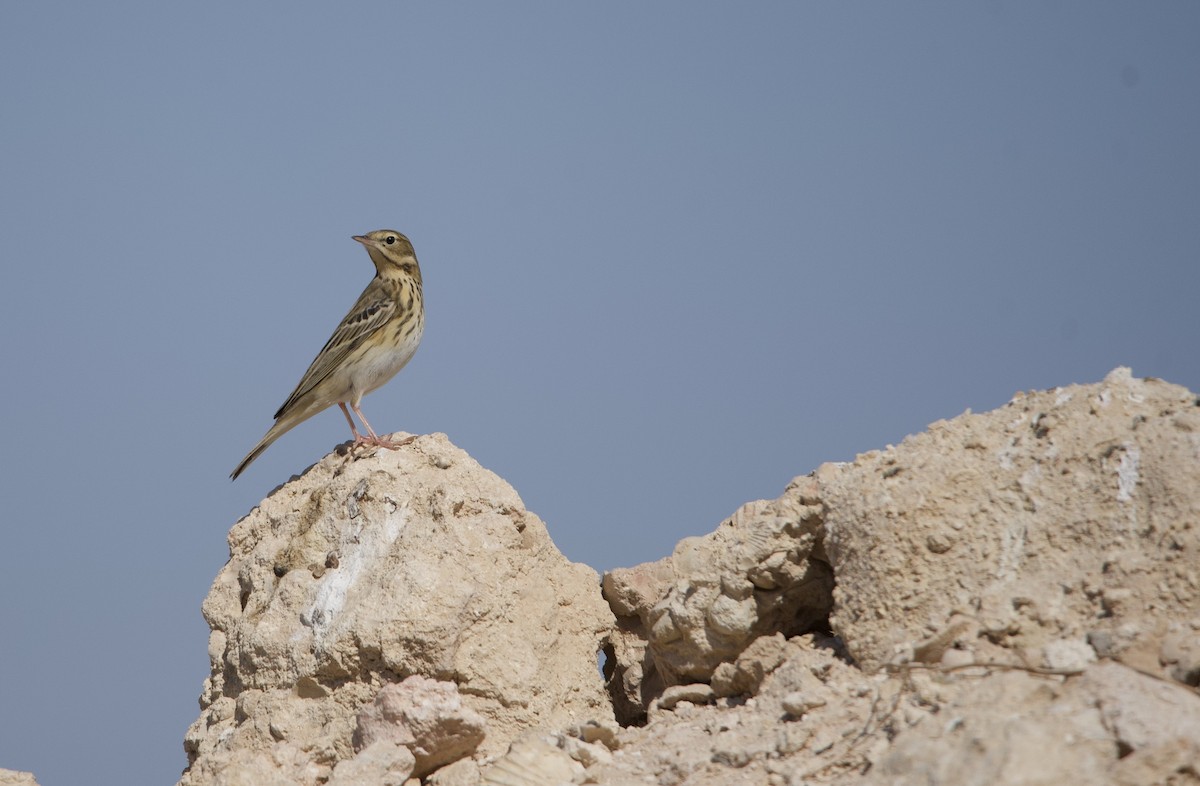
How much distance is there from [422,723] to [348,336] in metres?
4.98

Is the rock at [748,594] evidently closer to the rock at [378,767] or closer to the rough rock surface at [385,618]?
the rough rock surface at [385,618]

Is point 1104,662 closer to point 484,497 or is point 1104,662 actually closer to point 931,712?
point 931,712

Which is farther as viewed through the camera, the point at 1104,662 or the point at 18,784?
the point at 18,784

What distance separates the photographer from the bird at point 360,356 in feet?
33.5

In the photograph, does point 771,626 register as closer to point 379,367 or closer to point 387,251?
point 379,367

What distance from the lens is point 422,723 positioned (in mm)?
6074

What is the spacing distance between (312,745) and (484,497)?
1.67 metres

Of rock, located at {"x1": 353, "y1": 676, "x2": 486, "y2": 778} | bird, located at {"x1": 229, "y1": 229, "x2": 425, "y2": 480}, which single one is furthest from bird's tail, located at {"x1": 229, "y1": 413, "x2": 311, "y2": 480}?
rock, located at {"x1": 353, "y1": 676, "x2": 486, "y2": 778}

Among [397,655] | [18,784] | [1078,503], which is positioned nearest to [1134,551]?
[1078,503]

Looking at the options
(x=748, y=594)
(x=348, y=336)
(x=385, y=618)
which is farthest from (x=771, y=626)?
(x=348, y=336)

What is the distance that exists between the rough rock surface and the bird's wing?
2.39 m

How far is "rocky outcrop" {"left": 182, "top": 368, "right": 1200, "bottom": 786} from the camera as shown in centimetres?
460

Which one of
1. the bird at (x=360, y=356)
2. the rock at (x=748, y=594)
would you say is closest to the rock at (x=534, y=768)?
the rock at (x=748, y=594)

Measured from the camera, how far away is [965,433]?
610cm
